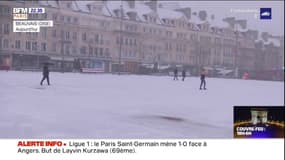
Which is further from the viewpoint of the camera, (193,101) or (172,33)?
(193,101)

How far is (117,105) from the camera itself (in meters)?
4.62

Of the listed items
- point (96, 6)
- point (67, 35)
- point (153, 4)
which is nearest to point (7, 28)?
point (67, 35)

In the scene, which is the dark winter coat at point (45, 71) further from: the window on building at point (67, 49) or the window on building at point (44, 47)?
the window on building at point (67, 49)

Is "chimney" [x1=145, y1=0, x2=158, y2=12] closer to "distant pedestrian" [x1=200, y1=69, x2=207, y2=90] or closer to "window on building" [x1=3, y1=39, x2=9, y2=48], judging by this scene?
"distant pedestrian" [x1=200, y1=69, x2=207, y2=90]

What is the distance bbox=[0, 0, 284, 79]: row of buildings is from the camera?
4.14 m

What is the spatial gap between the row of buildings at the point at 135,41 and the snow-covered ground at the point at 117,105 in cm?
20

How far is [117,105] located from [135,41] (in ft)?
2.63

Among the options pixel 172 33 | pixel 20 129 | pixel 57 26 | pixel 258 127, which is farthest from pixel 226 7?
pixel 20 129

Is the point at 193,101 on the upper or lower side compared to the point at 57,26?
lower

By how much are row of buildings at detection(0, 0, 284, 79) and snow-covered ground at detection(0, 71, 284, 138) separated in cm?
20

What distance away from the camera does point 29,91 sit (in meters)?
4.80

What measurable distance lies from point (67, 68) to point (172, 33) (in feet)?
4.29

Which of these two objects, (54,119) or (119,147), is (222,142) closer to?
(119,147)

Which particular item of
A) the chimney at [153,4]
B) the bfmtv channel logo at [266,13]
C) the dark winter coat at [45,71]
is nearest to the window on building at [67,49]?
the dark winter coat at [45,71]
